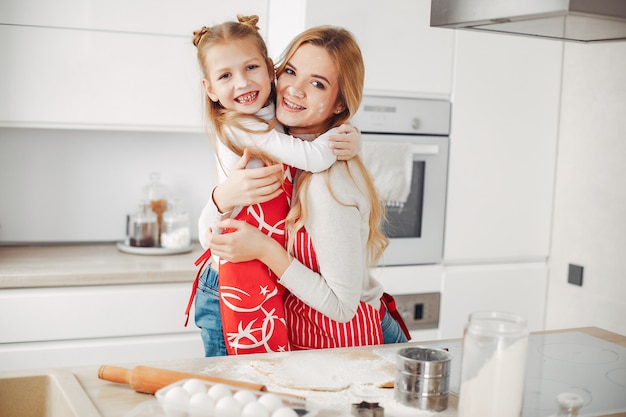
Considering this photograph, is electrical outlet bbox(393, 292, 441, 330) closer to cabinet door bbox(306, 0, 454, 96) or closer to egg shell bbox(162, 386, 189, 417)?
cabinet door bbox(306, 0, 454, 96)

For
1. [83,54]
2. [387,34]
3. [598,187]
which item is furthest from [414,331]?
[83,54]

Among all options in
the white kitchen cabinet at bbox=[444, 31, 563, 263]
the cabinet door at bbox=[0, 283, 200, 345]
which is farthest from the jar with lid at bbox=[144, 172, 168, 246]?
the white kitchen cabinet at bbox=[444, 31, 563, 263]

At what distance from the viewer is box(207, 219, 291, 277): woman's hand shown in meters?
1.54

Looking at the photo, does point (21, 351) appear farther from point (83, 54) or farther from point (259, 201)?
point (259, 201)

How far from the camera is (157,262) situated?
2.62 metres

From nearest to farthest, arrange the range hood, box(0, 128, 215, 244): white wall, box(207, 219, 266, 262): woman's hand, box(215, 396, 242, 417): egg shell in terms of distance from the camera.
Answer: box(215, 396, 242, 417): egg shell, the range hood, box(207, 219, 266, 262): woman's hand, box(0, 128, 215, 244): white wall

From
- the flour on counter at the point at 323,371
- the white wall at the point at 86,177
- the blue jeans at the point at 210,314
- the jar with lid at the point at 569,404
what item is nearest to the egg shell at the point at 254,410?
the flour on counter at the point at 323,371

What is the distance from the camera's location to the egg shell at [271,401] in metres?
1.04

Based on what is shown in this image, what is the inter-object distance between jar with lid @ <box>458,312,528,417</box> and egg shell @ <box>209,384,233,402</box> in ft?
Result: 1.18

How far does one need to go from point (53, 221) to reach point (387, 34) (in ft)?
4.96

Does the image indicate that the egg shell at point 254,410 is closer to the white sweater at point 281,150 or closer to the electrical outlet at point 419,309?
the white sweater at point 281,150

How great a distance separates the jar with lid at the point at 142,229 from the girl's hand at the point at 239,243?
1305mm

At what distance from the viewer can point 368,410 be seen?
115 centimetres

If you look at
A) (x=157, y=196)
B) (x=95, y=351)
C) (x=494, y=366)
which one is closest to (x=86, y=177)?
(x=157, y=196)
